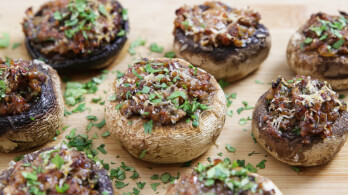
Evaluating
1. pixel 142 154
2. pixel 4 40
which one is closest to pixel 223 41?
pixel 142 154

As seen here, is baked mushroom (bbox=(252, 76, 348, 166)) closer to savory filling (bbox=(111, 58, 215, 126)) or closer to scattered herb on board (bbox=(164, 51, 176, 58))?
savory filling (bbox=(111, 58, 215, 126))

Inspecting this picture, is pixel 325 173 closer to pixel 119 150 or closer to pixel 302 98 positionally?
pixel 302 98

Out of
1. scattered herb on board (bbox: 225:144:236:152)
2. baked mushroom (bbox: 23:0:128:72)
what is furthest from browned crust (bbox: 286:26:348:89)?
baked mushroom (bbox: 23:0:128:72)

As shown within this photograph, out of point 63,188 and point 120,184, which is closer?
point 63,188

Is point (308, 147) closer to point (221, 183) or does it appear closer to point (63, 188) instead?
point (221, 183)

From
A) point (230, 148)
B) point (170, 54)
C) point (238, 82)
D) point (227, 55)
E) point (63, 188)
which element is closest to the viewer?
point (63, 188)

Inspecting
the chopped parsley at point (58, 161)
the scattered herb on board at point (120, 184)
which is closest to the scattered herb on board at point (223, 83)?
the scattered herb on board at point (120, 184)
